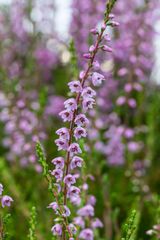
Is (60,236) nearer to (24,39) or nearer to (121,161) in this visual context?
(121,161)

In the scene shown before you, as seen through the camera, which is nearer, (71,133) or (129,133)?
(71,133)

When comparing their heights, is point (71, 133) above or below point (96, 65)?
below

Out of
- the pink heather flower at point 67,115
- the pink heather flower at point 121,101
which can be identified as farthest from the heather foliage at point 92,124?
the pink heather flower at point 67,115

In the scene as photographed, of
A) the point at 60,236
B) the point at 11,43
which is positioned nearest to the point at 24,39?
the point at 11,43

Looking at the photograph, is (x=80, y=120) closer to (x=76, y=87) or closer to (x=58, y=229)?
(x=76, y=87)

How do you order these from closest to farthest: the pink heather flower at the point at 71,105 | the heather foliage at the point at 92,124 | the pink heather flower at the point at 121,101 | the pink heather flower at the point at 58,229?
the pink heather flower at the point at 71,105 → the pink heather flower at the point at 58,229 → the heather foliage at the point at 92,124 → the pink heather flower at the point at 121,101

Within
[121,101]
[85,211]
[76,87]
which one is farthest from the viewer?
[121,101]

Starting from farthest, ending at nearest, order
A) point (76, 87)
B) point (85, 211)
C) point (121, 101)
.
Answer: point (121, 101), point (85, 211), point (76, 87)

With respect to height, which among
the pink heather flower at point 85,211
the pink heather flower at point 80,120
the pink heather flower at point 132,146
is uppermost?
the pink heather flower at point 132,146

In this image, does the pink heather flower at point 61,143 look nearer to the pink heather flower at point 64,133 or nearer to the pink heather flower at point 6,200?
the pink heather flower at point 64,133

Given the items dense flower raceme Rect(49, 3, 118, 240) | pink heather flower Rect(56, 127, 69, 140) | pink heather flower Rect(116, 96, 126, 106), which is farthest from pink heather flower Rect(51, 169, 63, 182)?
pink heather flower Rect(116, 96, 126, 106)

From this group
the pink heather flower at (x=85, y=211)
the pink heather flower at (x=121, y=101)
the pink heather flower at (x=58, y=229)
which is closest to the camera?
the pink heather flower at (x=58, y=229)

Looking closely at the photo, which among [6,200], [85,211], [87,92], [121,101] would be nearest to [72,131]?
[87,92]
